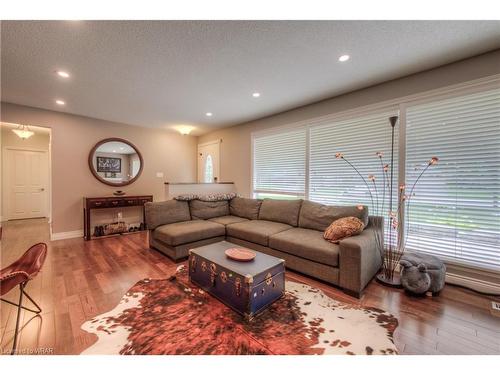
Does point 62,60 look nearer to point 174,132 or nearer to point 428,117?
point 174,132

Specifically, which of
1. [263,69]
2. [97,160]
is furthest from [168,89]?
[97,160]

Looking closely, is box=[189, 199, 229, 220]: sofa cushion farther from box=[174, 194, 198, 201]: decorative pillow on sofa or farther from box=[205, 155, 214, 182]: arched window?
box=[205, 155, 214, 182]: arched window

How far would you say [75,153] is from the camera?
426 centimetres

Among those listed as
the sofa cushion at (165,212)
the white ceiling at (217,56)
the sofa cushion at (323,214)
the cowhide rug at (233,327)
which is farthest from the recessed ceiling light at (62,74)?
the sofa cushion at (323,214)

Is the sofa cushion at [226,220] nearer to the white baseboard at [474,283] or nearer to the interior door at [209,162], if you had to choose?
the interior door at [209,162]

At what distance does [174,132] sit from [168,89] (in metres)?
2.81

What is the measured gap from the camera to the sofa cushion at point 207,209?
151 inches

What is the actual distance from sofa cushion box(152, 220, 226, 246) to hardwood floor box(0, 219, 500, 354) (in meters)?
0.33

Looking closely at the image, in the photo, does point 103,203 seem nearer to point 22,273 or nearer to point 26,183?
point 22,273

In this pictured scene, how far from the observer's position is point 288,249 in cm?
260

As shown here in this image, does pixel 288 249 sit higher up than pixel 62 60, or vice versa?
pixel 62 60

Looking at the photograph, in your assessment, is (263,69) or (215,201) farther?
(215,201)

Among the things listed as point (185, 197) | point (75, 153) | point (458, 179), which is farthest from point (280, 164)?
point (75, 153)
